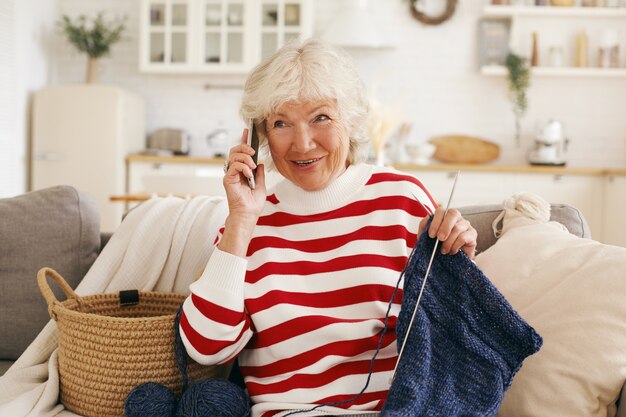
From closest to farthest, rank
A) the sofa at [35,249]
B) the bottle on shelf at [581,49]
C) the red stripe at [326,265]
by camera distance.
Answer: the red stripe at [326,265] < the sofa at [35,249] < the bottle on shelf at [581,49]

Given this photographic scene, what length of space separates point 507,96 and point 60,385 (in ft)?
14.3

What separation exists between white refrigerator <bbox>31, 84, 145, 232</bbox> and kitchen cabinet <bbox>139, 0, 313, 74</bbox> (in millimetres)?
496

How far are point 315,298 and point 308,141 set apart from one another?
13.8 inches

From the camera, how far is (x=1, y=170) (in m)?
4.78

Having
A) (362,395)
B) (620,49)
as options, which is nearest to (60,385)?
(362,395)

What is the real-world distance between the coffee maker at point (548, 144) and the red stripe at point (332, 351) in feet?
12.2

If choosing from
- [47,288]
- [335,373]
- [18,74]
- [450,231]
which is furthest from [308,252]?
[18,74]

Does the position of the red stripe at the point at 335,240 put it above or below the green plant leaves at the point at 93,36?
below

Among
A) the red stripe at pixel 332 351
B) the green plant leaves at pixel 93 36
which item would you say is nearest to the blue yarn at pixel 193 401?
the red stripe at pixel 332 351

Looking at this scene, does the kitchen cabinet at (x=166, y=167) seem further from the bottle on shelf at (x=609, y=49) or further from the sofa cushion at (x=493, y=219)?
the sofa cushion at (x=493, y=219)

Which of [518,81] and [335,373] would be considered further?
[518,81]

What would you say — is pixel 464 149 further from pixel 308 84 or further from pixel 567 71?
pixel 308 84

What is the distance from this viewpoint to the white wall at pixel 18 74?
4.79m

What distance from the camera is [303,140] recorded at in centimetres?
149
